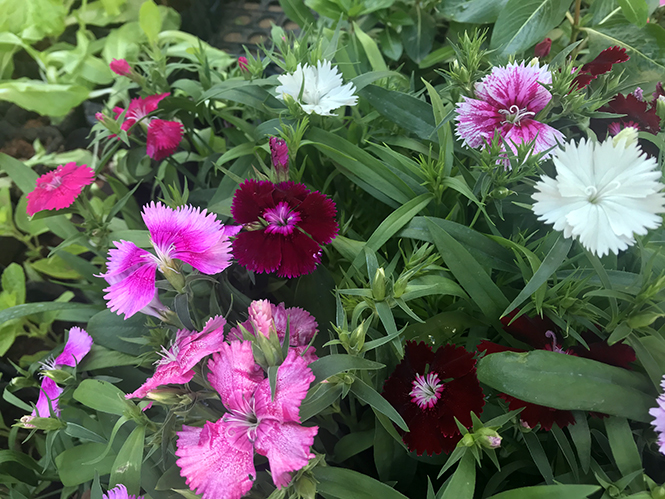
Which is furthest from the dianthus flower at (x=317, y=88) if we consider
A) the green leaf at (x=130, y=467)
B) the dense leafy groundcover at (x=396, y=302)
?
the green leaf at (x=130, y=467)

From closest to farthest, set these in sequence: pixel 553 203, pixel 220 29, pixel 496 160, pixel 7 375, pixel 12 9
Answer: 1. pixel 553 203
2. pixel 496 160
3. pixel 7 375
4. pixel 12 9
5. pixel 220 29

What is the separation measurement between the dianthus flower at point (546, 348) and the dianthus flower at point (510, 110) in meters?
0.22

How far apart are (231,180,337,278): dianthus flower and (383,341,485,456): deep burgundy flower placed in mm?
181

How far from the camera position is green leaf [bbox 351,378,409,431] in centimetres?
46

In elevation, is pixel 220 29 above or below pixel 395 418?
above

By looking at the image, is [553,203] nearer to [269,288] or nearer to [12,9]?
[269,288]

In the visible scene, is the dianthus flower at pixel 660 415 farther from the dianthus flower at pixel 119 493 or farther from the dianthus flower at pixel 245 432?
the dianthus flower at pixel 119 493

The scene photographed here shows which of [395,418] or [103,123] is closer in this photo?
[395,418]

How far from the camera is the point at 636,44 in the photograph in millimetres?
852

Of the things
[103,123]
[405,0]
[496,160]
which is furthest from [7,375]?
[405,0]

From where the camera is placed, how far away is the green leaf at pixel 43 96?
1173 millimetres

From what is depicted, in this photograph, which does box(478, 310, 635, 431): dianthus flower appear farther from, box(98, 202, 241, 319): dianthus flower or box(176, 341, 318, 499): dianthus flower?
box(98, 202, 241, 319): dianthus flower

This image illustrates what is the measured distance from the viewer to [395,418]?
0.46 metres

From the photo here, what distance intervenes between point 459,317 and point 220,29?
129 cm
